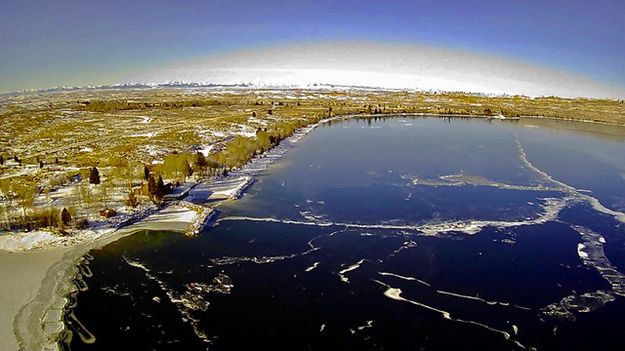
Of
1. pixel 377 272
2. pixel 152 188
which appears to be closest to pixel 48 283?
pixel 152 188

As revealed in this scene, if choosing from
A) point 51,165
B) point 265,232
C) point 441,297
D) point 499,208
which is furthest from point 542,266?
point 51,165

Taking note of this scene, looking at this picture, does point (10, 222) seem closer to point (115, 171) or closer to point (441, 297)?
point (115, 171)

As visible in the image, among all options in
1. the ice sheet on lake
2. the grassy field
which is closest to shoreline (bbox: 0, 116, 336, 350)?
the grassy field

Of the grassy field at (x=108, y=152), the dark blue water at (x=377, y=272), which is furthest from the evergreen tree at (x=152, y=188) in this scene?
the dark blue water at (x=377, y=272)

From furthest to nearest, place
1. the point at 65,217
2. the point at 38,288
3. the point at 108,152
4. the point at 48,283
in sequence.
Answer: the point at 108,152, the point at 65,217, the point at 48,283, the point at 38,288

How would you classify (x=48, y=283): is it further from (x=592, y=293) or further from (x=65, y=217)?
(x=592, y=293)

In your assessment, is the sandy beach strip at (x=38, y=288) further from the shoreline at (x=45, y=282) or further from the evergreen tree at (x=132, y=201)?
the evergreen tree at (x=132, y=201)
